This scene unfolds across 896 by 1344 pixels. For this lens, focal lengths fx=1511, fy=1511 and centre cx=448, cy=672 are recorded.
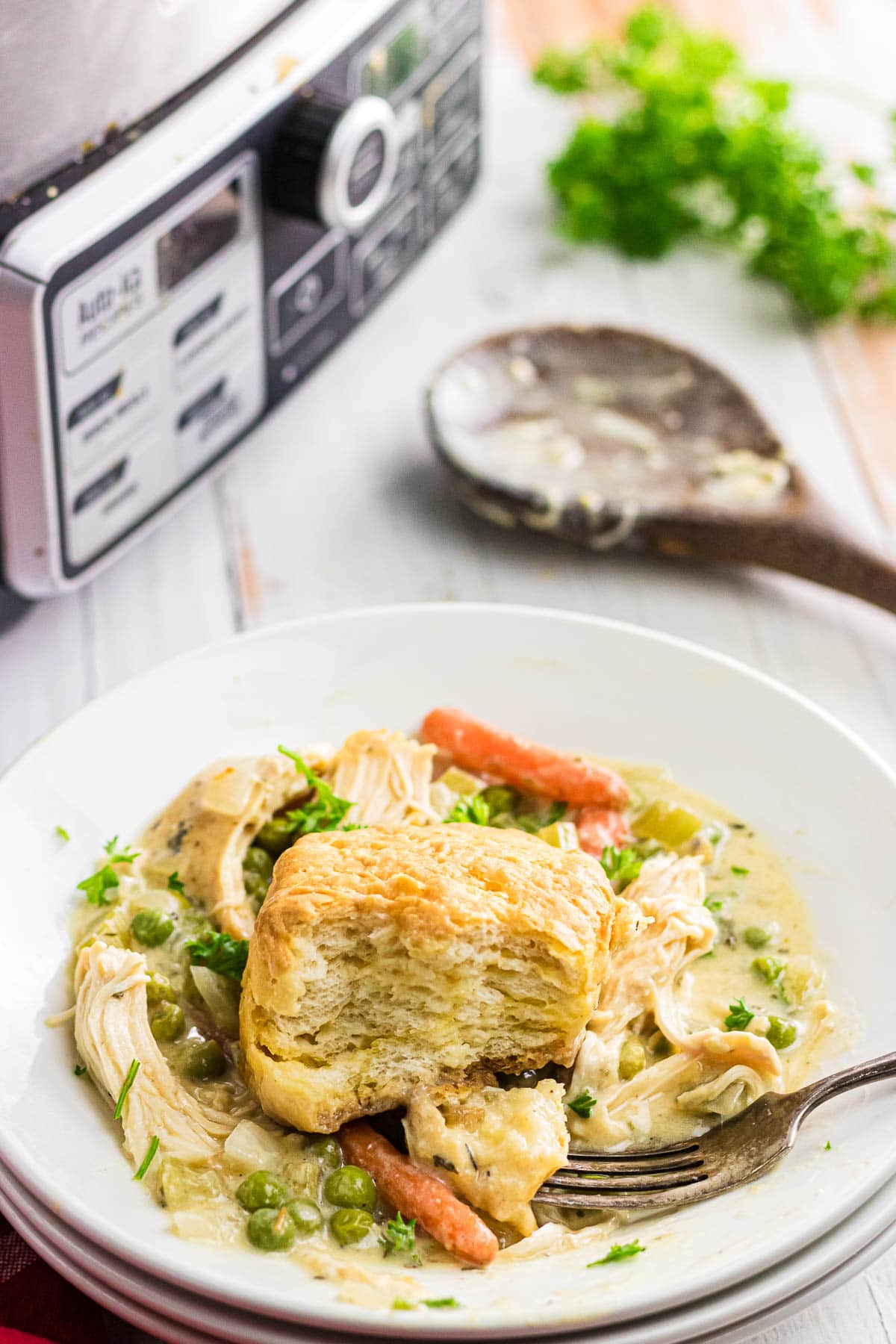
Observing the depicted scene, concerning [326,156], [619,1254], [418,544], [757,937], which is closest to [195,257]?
[326,156]

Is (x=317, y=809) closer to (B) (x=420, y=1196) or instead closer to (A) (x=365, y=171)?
(B) (x=420, y=1196)

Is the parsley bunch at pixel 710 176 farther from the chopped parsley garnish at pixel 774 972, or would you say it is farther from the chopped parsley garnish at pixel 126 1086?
the chopped parsley garnish at pixel 126 1086

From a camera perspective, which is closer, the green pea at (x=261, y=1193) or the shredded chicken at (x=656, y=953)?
the green pea at (x=261, y=1193)

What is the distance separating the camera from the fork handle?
228 centimetres

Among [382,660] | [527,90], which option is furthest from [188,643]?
[527,90]

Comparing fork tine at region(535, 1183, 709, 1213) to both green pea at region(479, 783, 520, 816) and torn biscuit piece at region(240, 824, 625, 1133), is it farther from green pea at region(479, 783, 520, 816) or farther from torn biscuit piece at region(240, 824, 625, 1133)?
green pea at region(479, 783, 520, 816)

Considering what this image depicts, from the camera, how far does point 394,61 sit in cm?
378

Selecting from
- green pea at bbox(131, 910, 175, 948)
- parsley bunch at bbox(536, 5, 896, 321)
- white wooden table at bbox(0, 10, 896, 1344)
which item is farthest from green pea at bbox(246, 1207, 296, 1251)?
parsley bunch at bbox(536, 5, 896, 321)

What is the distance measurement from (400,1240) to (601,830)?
0.94 metres

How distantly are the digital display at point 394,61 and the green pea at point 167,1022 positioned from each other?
2299 millimetres

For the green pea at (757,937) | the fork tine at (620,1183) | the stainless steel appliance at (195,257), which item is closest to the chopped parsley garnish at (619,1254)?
the fork tine at (620,1183)

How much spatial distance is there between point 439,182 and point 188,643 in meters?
1.53

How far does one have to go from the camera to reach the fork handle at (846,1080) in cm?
228

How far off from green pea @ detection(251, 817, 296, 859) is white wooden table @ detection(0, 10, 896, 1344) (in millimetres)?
355
